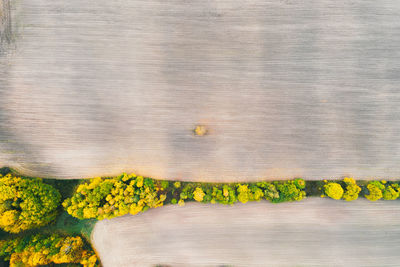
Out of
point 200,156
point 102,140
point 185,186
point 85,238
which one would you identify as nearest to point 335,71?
point 200,156

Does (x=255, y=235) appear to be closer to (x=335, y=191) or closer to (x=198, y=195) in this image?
(x=198, y=195)

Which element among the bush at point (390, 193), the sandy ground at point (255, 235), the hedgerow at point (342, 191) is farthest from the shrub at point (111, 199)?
the bush at point (390, 193)

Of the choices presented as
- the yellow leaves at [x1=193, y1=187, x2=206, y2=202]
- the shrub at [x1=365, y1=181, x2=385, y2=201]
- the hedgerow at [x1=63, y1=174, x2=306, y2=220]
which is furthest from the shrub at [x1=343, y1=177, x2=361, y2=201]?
the yellow leaves at [x1=193, y1=187, x2=206, y2=202]

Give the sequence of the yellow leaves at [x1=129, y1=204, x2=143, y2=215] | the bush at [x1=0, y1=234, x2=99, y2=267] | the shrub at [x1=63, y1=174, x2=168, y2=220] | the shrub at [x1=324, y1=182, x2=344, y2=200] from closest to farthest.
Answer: the bush at [x1=0, y1=234, x2=99, y2=267] → the shrub at [x1=63, y1=174, x2=168, y2=220] → the yellow leaves at [x1=129, y1=204, x2=143, y2=215] → the shrub at [x1=324, y1=182, x2=344, y2=200]

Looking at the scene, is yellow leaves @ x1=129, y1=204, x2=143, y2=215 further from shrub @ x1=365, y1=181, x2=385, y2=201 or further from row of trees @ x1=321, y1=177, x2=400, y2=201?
shrub @ x1=365, y1=181, x2=385, y2=201

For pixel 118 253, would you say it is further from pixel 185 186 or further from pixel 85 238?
pixel 185 186

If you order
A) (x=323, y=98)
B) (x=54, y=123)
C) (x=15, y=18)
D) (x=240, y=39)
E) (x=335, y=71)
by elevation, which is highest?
(x=15, y=18)

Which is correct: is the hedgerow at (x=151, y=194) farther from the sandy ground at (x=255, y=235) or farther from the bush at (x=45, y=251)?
the bush at (x=45, y=251)
